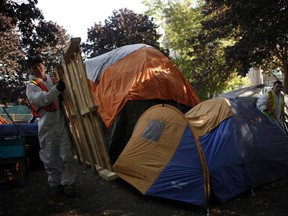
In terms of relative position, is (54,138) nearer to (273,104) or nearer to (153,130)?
(153,130)

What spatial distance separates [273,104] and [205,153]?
7.98 ft

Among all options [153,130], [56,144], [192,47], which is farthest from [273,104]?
[192,47]

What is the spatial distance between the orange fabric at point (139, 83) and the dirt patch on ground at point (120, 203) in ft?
6.85

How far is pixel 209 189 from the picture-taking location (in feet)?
13.5

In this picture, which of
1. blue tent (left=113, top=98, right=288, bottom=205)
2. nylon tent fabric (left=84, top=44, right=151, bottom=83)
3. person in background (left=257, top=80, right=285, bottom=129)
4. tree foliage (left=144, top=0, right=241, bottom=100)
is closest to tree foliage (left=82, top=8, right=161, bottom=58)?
tree foliage (left=144, top=0, right=241, bottom=100)

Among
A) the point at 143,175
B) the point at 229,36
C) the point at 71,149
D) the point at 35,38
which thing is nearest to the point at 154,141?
the point at 143,175

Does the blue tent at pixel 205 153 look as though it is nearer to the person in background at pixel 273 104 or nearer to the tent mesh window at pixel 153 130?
the tent mesh window at pixel 153 130

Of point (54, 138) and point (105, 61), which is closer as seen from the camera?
point (54, 138)

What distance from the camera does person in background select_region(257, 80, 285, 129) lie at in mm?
6137

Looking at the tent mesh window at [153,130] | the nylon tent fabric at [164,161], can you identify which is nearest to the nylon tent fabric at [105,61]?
the nylon tent fabric at [164,161]

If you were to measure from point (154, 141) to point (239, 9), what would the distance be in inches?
156

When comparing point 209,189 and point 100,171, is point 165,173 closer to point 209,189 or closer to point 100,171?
point 209,189

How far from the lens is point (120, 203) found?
435 cm

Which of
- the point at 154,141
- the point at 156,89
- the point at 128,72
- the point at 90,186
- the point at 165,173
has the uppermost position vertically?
the point at 128,72
